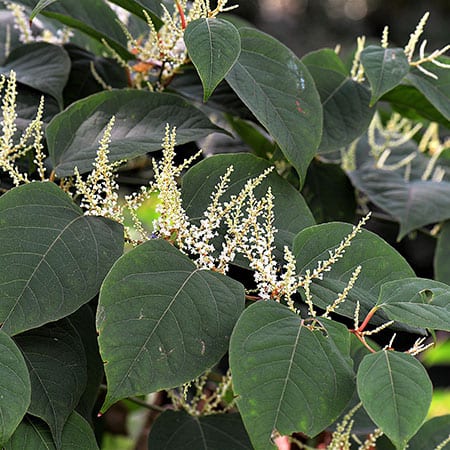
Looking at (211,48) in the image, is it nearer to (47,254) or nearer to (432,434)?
(47,254)

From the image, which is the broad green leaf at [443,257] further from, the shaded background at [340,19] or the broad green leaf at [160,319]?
the shaded background at [340,19]

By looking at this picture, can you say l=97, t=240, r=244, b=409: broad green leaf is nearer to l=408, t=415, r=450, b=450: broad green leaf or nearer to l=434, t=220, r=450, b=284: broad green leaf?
l=408, t=415, r=450, b=450: broad green leaf

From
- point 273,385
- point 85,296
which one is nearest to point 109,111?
point 85,296

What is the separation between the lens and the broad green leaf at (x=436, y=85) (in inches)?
32.8

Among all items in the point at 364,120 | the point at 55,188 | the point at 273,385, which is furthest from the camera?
the point at 364,120

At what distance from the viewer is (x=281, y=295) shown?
603 mm

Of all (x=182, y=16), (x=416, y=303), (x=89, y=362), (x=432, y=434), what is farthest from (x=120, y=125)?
(x=432, y=434)

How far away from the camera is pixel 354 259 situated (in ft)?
2.13

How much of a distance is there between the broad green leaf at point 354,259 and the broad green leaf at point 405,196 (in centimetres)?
26

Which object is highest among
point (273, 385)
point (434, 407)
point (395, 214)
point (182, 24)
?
point (182, 24)

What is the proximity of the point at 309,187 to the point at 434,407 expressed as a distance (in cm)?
146

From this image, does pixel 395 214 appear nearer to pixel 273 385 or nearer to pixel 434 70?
pixel 434 70

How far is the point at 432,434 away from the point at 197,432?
0.25m

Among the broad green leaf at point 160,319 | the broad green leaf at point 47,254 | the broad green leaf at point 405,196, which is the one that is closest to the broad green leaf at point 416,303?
the broad green leaf at point 160,319
